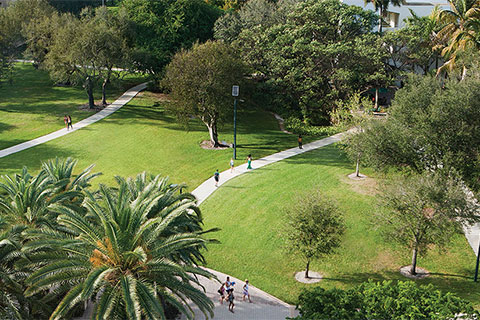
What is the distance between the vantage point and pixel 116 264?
1606 cm

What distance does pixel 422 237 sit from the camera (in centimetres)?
2480

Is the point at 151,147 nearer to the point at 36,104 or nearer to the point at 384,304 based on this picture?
the point at 36,104

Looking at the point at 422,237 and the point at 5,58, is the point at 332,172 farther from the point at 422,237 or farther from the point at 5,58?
the point at 5,58

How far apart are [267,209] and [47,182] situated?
1584 cm

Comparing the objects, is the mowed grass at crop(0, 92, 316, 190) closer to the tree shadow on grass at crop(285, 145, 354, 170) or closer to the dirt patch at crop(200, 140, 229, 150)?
the dirt patch at crop(200, 140, 229, 150)

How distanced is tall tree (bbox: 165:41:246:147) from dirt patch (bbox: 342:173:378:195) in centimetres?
1414

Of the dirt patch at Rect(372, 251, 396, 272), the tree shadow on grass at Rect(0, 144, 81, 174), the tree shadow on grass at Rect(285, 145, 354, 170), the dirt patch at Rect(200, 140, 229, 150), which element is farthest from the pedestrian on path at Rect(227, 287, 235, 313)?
Answer: the dirt patch at Rect(200, 140, 229, 150)

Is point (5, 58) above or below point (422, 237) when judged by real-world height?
above

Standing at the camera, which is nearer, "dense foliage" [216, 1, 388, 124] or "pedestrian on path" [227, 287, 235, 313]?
"pedestrian on path" [227, 287, 235, 313]

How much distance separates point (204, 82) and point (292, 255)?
21468 millimetres

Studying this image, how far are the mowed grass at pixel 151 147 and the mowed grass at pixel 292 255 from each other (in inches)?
217

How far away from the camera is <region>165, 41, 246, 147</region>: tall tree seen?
44.0m

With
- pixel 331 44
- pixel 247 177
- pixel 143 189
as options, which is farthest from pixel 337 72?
pixel 143 189

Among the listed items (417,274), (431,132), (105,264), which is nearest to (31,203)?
(105,264)
